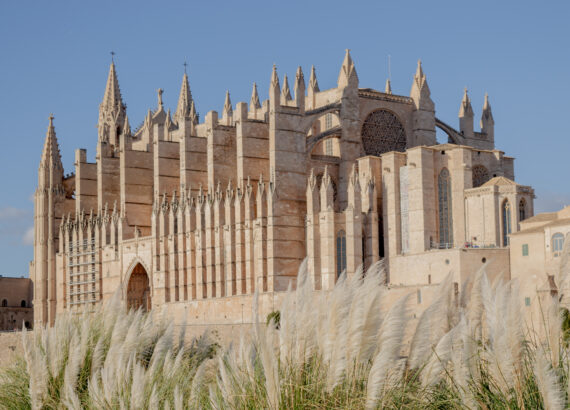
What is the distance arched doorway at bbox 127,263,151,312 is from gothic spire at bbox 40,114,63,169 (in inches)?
437

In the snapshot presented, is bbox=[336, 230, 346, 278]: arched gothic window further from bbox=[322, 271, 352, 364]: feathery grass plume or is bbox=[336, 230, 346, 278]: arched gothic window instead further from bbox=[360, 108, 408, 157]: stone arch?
bbox=[322, 271, 352, 364]: feathery grass plume

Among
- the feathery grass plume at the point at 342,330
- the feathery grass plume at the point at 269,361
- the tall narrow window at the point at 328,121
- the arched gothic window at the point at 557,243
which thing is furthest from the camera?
the tall narrow window at the point at 328,121

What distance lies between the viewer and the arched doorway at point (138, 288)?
1978 inches

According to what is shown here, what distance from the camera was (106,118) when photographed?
205ft

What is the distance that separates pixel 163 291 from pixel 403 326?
39.7 meters

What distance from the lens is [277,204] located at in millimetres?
40688

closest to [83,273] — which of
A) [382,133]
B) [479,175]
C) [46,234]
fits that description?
[46,234]

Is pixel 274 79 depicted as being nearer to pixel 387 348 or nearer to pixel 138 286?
pixel 138 286

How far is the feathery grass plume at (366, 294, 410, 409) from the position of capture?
7.98 m

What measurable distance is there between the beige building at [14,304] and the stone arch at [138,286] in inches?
695

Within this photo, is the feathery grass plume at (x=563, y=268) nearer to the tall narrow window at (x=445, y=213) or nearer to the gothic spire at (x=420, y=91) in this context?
the tall narrow window at (x=445, y=213)

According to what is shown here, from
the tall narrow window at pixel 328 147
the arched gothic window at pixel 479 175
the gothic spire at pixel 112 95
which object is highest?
the gothic spire at pixel 112 95

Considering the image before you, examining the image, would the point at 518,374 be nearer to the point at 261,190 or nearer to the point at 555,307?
the point at 555,307

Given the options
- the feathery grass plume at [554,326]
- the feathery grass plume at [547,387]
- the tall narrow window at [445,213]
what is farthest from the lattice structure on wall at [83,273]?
the feathery grass plume at [547,387]
